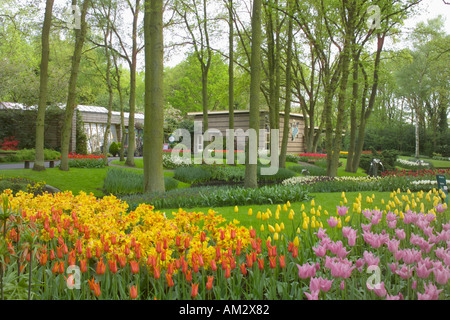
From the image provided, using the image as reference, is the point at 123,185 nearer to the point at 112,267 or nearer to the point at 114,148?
the point at 112,267

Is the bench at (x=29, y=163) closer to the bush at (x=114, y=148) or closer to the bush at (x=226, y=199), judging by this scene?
the bush at (x=226, y=199)

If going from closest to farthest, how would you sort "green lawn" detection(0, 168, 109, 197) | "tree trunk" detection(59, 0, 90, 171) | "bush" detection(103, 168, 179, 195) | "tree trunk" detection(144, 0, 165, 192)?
"tree trunk" detection(144, 0, 165, 192) → "bush" detection(103, 168, 179, 195) → "green lawn" detection(0, 168, 109, 197) → "tree trunk" detection(59, 0, 90, 171)

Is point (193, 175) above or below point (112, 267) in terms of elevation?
below

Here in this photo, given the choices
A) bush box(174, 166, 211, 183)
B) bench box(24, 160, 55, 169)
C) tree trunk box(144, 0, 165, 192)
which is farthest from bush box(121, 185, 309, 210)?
bench box(24, 160, 55, 169)

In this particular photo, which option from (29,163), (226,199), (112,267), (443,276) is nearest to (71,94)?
(29,163)

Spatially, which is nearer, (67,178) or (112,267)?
(112,267)

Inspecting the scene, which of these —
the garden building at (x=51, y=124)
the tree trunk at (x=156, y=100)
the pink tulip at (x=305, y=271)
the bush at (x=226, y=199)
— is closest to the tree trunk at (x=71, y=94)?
the tree trunk at (x=156, y=100)

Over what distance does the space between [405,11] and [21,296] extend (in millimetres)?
15989

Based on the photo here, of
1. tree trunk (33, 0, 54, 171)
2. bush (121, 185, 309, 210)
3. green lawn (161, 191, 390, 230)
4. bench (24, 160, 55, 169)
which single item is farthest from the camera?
bench (24, 160, 55, 169)

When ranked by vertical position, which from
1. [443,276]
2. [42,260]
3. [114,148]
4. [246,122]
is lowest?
[42,260]

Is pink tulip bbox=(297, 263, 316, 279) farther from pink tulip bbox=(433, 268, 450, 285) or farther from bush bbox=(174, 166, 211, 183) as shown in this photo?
bush bbox=(174, 166, 211, 183)

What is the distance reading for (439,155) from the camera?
34875 mm

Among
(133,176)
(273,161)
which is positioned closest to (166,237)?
(133,176)

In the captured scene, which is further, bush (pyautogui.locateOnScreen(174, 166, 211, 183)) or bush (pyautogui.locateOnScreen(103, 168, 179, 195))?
bush (pyautogui.locateOnScreen(174, 166, 211, 183))
